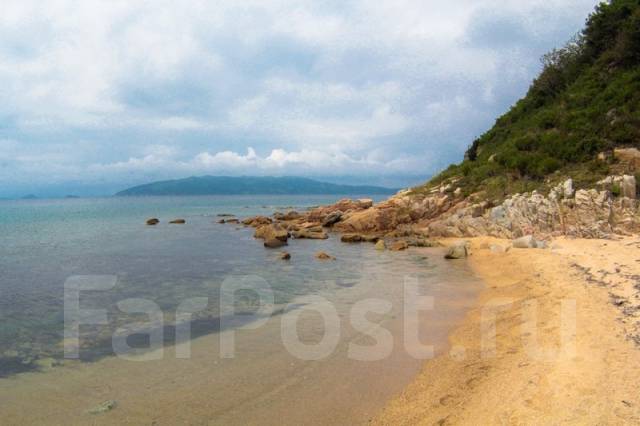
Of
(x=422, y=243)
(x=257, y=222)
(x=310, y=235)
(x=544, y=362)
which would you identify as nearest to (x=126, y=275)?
(x=310, y=235)

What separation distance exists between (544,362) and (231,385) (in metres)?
5.71

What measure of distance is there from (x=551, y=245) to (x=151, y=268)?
19.6 meters

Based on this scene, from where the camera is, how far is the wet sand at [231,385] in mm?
6594

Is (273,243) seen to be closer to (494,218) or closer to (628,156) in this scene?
(494,218)

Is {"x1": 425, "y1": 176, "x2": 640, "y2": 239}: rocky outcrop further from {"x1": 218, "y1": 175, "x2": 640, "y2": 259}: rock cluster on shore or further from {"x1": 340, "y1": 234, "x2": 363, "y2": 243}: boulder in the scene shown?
{"x1": 340, "y1": 234, "x2": 363, "y2": 243}: boulder

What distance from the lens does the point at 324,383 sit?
7625mm

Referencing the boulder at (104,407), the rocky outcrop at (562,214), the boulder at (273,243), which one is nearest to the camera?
the boulder at (104,407)

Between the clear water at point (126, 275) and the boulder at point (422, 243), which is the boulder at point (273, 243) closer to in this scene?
the clear water at point (126, 275)

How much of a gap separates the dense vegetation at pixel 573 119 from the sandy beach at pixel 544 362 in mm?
14897

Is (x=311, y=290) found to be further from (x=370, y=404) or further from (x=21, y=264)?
(x=21, y=264)

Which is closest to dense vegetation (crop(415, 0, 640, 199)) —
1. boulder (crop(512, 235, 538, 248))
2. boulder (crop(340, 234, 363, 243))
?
boulder (crop(512, 235, 538, 248))

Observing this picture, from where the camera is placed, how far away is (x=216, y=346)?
9.73 metres

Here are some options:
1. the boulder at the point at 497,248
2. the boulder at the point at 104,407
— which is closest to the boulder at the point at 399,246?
the boulder at the point at 497,248

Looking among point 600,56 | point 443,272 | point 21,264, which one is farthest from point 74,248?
point 600,56
